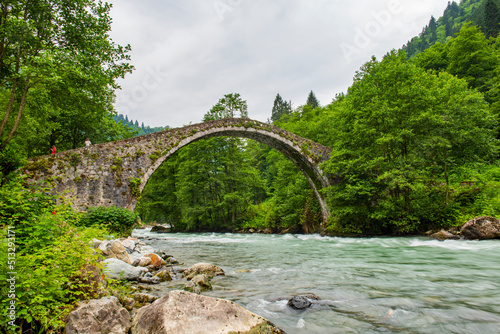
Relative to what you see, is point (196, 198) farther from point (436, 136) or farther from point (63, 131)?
point (436, 136)

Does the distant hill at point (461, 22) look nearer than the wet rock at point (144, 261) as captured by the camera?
No

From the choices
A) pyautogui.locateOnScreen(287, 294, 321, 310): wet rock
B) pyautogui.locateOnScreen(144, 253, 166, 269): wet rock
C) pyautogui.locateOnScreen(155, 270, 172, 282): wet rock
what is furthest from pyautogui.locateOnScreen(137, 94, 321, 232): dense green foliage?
pyautogui.locateOnScreen(287, 294, 321, 310): wet rock

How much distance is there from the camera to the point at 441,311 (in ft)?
10.7

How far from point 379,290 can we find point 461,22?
83.3 meters

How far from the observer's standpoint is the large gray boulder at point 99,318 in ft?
7.27

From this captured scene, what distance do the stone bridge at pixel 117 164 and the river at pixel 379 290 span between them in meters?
6.99

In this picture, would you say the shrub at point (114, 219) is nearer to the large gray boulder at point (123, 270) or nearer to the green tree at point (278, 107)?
the large gray boulder at point (123, 270)

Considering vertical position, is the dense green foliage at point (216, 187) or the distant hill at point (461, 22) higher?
the distant hill at point (461, 22)

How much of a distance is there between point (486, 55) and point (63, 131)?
35127mm

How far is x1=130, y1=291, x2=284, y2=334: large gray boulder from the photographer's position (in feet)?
7.63

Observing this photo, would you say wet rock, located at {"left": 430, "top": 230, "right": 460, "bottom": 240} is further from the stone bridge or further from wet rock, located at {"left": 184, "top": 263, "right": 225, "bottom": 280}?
wet rock, located at {"left": 184, "top": 263, "right": 225, "bottom": 280}

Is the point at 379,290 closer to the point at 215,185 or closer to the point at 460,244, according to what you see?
the point at 460,244

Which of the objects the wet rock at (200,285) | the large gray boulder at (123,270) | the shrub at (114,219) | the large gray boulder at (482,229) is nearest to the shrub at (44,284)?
the large gray boulder at (123,270)

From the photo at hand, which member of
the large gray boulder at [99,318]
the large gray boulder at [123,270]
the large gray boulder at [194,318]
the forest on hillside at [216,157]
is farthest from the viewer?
the large gray boulder at [123,270]
